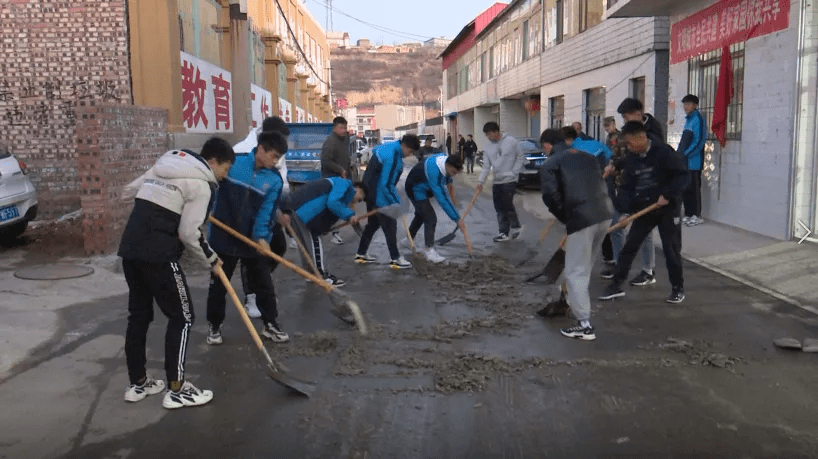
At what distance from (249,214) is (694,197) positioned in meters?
8.58

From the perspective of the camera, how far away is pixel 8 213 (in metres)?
9.47

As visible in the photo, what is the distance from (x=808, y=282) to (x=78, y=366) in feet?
22.3

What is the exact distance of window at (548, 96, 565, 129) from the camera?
26219mm

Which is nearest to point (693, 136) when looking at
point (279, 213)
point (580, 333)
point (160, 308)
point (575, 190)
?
point (575, 190)

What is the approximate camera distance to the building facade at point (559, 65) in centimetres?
1694

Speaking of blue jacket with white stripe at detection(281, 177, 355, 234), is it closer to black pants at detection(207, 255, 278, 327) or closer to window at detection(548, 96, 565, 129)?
black pants at detection(207, 255, 278, 327)

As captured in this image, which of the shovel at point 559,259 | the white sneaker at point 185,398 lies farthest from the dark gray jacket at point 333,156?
the white sneaker at point 185,398

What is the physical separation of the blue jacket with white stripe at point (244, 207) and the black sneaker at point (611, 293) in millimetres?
3272

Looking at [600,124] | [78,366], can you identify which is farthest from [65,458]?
[600,124]

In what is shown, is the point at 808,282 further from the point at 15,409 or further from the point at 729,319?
the point at 15,409

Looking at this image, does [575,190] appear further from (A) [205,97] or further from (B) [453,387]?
(A) [205,97]

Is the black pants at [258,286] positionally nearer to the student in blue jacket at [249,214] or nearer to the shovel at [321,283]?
the student in blue jacket at [249,214]

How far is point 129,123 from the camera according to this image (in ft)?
32.7

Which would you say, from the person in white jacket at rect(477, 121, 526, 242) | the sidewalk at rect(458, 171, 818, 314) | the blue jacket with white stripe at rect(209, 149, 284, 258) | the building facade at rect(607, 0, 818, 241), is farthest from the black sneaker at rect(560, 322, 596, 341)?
the building facade at rect(607, 0, 818, 241)
